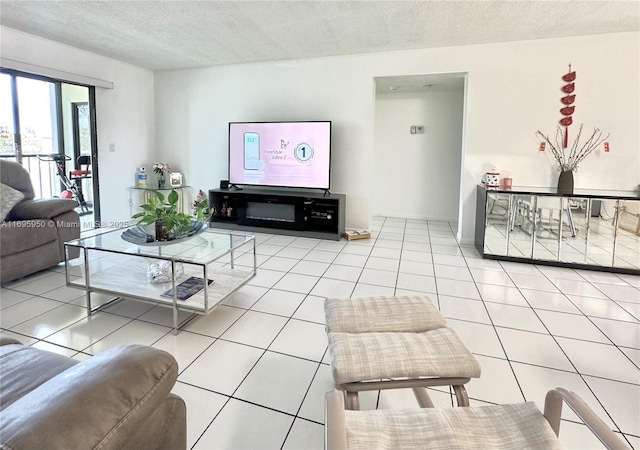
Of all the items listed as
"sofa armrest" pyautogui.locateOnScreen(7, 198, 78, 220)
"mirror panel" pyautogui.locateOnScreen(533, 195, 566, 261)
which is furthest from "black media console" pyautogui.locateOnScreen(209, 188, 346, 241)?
"mirror panel" pyautogui.locateOnScreen(533, 195, 566, 261)

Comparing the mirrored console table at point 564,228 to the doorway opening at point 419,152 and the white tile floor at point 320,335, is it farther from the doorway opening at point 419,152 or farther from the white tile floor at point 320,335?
the doorway opening at point 419,152

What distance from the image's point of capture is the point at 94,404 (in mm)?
697

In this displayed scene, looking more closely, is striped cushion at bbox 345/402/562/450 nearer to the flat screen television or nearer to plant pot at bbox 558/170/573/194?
plant pot at bbox 558/170/573/194

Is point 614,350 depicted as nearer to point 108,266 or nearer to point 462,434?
point 462,434

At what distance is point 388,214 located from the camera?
6348 mm

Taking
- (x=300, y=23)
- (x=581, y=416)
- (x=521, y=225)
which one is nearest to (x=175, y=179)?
(x=300, y=23)

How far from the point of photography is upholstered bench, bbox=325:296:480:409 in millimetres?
1192

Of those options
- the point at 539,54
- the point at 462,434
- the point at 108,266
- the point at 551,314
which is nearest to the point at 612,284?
the point at 551,314

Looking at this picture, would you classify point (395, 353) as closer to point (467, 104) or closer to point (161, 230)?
point (161, 230)

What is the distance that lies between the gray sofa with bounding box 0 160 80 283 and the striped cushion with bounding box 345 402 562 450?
312 cm

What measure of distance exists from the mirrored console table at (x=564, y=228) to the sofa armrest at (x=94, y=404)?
3617 millimetres

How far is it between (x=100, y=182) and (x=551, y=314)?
5.58 m

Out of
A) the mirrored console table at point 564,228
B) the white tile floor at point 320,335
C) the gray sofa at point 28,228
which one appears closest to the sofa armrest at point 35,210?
→ the gray sofa at point 28,228

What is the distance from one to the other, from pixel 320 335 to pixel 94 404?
1571mm
